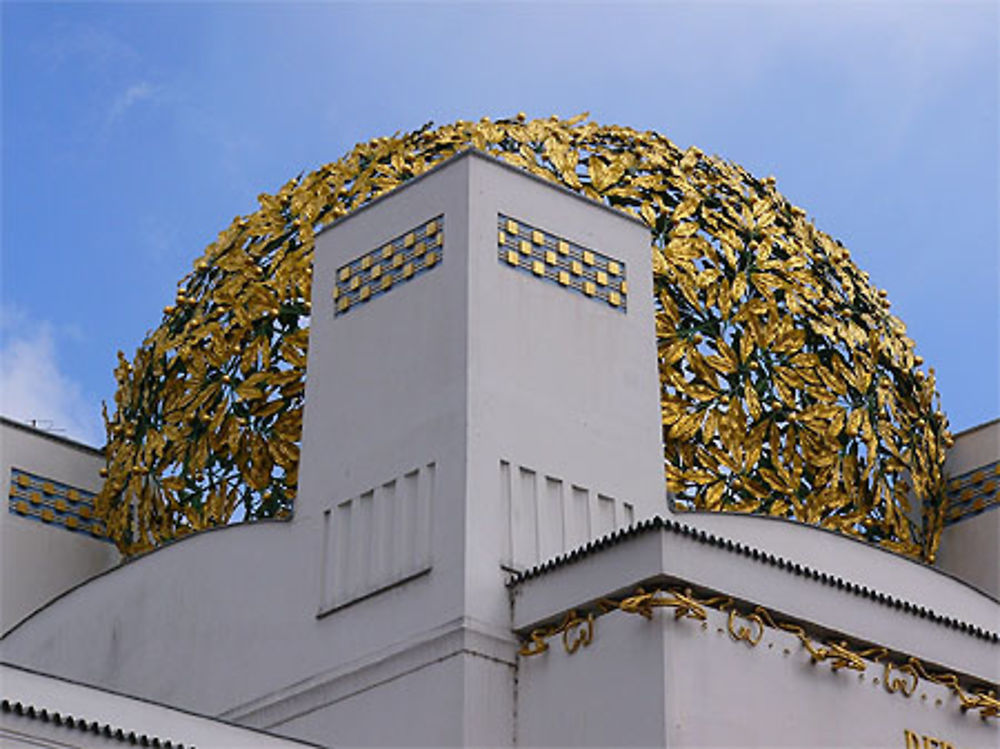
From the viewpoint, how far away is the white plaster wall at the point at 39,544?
13281mm

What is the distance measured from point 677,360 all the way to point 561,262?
2.69ft

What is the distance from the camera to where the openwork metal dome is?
1170 centimetres

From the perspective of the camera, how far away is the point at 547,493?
10.8m

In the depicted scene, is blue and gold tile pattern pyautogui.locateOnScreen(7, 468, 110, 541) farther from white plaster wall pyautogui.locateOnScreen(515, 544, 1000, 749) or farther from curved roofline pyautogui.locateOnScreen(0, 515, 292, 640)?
white plaster wall pyautogui.locateOnScreen(515, 544, 1000, 749)

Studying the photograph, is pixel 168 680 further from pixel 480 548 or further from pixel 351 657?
pixel 480 548

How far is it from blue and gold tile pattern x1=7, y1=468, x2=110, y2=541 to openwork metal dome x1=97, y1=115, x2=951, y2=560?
43 centimetres

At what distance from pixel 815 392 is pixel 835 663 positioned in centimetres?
226

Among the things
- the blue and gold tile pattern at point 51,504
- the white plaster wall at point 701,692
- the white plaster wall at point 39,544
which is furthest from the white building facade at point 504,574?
the blue and gold tile pattern at point 51,504

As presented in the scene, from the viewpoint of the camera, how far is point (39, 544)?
43.9 feet

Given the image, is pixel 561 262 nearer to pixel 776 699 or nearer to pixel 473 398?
pixel 473 398

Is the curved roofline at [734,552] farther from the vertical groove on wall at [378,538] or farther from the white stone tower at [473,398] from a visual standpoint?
the vertical groove on wall at [378,538]

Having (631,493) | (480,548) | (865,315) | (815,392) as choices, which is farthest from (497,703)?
(865,315)

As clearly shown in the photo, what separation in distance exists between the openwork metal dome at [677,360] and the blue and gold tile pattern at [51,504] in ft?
1.41

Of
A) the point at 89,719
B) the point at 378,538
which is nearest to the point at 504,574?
the point at 378,538
